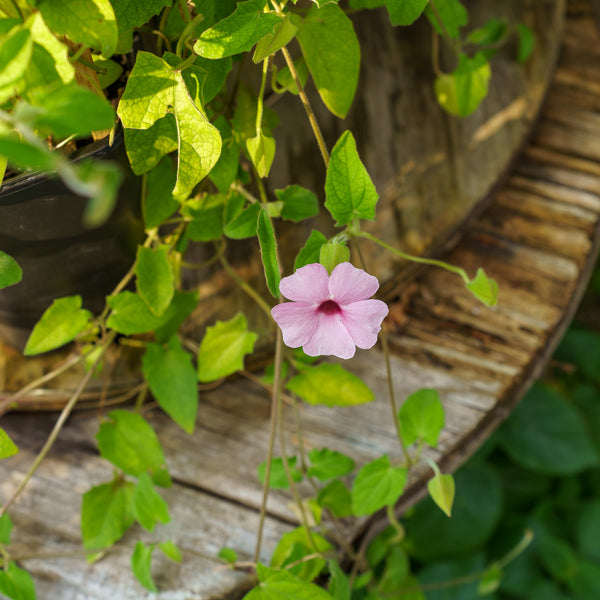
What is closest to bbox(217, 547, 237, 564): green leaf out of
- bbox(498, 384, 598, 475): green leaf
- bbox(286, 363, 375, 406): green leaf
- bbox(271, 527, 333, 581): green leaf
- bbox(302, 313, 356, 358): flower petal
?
bbox(271, 527, 333, 581): green leaf

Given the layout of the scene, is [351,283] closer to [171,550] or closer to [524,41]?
[171,550]

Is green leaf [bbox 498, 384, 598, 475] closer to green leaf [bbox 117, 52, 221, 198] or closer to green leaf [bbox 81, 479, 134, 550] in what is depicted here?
green leaf [bbox 81, 479, 134, 550]

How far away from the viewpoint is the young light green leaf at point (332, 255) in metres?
0.35

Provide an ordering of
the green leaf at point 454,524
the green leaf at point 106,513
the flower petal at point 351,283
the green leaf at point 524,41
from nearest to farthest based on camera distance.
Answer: the flower petal at point 351,283 < the green leaf at point 106,513 < the green leaf at point 524,41 < the green leaf at point 454,524

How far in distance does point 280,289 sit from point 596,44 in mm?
769

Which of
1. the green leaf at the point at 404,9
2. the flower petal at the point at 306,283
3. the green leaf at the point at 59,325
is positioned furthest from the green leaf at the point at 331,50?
the green leaf at the point at 59,325

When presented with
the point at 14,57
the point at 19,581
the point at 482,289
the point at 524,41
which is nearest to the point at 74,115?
the point at 14,57

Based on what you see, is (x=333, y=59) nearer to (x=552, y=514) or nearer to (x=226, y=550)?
(x=226, y=550)

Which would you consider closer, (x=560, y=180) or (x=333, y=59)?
(x=333, y=59)

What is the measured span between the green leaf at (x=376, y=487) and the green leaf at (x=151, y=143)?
27cm

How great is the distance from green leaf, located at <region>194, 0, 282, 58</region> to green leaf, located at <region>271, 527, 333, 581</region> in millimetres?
344

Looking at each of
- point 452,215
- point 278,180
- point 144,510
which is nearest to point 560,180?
point 452,215

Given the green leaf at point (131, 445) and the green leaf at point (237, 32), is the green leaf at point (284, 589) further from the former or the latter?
the green leaf at point (237, 32)

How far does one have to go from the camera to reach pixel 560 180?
773 mm
